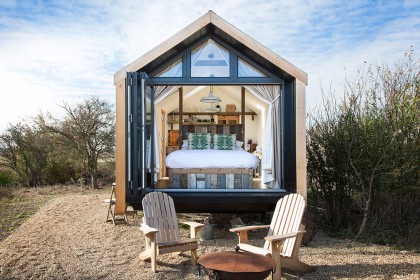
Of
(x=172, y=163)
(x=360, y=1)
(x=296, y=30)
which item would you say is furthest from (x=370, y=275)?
(x=360, y=1)

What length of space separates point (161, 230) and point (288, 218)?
185 cm

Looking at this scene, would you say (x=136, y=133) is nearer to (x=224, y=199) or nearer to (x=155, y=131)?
(x=155, y=131)

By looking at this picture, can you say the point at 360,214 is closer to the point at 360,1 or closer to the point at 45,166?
the point at 360,1

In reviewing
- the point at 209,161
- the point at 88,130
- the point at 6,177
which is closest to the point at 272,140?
the point at 209,161

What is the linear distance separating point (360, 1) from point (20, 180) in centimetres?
1340

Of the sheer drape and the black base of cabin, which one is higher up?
the sheer drape

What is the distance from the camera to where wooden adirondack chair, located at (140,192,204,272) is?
6.08 m

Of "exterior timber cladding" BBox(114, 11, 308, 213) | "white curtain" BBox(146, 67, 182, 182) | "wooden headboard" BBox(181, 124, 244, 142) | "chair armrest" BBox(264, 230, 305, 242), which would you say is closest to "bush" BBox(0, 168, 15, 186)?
"wooden headboard" BBox(181, 124, 244, 142)

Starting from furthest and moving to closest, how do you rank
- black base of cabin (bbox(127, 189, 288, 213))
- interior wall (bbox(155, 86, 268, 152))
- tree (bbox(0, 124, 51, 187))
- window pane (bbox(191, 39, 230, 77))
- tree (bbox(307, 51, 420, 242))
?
1. tree (bbox(0, 124, 51, 187))
2. interior wall (bbox(155, 86, 268, 152))
3. window pane (bbox(191, 39, 230, 77))
4. tree (bbox(307, 51, 420, 242))
5. black base of cabin (bbox(127, 189, 288, 213))

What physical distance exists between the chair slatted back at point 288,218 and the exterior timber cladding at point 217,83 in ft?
4.81

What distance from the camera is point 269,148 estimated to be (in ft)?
30.6

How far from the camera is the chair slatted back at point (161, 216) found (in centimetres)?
663

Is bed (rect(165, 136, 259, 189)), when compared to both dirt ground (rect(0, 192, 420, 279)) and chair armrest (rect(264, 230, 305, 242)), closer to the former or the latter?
dirt ground (rect(0, 192, 420, 279))

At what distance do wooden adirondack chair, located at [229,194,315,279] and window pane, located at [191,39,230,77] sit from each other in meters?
2.90
